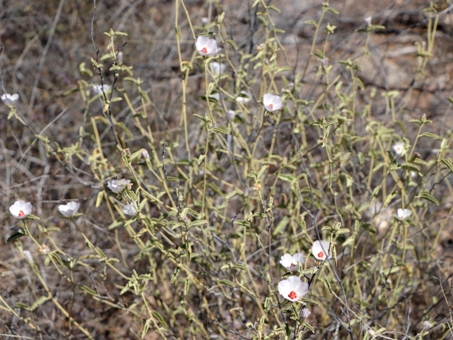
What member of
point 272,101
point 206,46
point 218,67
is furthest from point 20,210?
point 218,67

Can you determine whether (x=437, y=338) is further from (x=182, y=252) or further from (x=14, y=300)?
(x=14, y=300)

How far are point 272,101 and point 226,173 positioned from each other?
1.05m

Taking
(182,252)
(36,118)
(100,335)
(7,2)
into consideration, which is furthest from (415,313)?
(7,2)

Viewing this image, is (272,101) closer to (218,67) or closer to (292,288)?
(218,67)

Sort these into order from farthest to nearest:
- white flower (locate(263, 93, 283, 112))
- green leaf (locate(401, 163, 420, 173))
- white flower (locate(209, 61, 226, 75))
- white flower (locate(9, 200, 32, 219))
→ white flower (locate(209, 61, 226, 75)) < white flower (locate(263, 93, 283, 112)) < white flower (locate(9, 200, 32, 219)) < green leaf (locate(401, 163, 420, 173))

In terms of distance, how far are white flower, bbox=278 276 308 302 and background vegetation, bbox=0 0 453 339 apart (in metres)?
0.07

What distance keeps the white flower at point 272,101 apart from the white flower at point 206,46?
0.26 m

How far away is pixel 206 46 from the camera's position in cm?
238

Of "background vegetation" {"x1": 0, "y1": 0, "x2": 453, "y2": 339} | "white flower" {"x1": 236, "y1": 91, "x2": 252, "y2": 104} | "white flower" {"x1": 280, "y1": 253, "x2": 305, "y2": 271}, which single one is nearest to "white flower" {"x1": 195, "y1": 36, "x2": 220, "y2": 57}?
"background vegetation" {"x1": 0, "y1": 0, "x2": 453, "y2": 339}

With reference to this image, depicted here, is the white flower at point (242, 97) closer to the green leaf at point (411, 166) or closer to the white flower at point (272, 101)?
the white flower at point (272, 101)

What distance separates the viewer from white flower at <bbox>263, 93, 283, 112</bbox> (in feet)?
7.83

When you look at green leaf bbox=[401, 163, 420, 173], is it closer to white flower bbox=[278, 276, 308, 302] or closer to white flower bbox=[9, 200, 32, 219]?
white flower bbox=[278, 276, 308, 302]

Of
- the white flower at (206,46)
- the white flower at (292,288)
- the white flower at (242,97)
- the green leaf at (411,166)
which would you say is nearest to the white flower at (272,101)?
the white flower at (242,97)

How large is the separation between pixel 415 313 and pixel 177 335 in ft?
3.86
